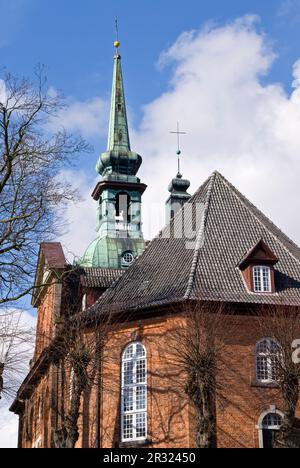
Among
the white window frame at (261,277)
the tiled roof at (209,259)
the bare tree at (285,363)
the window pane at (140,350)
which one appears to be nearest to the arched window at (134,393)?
the window pane at (140,350)

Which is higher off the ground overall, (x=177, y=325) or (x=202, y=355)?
(x=177, y=325)

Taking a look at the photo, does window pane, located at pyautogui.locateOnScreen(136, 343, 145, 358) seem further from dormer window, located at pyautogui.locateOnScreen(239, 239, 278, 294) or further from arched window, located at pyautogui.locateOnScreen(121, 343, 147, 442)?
dormer window, located at pyautogui.locateOnScreen(239, 239, 278, 294)

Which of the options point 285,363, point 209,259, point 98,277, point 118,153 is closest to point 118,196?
point 118,153

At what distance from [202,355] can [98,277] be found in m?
9.12

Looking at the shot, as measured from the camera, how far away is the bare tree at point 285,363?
23859 mm

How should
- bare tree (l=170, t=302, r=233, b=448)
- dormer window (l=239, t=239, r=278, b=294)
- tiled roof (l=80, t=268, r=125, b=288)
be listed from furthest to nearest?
tiled roof (l=80, t=268, r=125, b=288), dormer window (l=239, t=239, r=278, b=294), bare tree (l=170, t=302, r=233, b=448)

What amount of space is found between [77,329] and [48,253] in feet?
30.3

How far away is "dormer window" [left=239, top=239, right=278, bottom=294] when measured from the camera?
28609mm

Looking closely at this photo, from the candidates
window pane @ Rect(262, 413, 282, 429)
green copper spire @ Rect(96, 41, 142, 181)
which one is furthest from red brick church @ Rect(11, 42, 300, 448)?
green copper spire @ Rect(96, 41, 142, 181)

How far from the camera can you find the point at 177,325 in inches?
1080

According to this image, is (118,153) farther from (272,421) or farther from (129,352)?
(272,421)

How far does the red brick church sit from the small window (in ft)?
0.12

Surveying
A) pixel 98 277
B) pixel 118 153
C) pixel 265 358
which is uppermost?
pixel 118 153

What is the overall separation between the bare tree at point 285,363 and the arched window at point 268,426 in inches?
30.3
